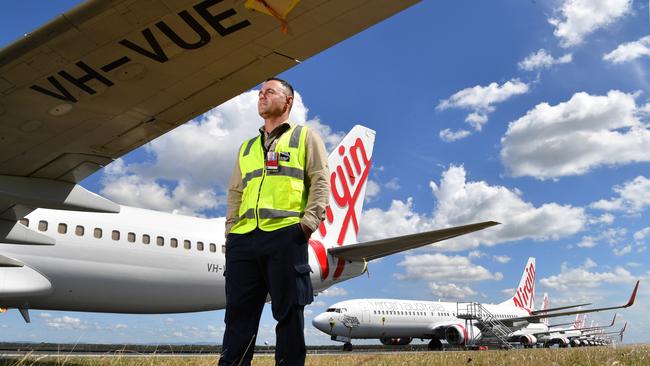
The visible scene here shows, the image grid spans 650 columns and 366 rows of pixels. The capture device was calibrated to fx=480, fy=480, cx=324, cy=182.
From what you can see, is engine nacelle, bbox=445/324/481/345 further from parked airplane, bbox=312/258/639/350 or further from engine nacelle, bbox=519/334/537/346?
engine nacelle, bbox=519/334/537/346

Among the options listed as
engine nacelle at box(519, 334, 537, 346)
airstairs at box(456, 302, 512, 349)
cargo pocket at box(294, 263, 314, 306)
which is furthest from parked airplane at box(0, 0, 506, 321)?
engine nacelle at box(519, 334, 537, 346)

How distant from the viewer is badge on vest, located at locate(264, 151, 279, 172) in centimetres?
306

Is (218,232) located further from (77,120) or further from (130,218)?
(77,120)

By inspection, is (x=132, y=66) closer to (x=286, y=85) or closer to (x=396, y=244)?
(x=286, y=85)

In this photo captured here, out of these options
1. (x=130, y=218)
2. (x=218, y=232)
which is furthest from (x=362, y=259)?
(x=130, y=218)

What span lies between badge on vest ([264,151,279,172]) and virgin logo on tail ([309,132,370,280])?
475 inches

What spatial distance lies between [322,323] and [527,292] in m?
32.7

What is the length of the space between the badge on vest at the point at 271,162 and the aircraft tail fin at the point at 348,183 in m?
12.3

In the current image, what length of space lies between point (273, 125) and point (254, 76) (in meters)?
0.44

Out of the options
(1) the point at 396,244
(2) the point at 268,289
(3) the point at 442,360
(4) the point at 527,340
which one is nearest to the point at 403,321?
(4) the point at 527,340

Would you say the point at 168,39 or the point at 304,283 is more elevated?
the point at 168,39

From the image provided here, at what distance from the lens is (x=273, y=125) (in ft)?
10.9

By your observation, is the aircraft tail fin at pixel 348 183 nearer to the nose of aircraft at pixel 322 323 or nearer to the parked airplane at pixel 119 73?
the parked airplane at pixel 119 73

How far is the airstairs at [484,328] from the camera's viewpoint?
28172 millimetres
